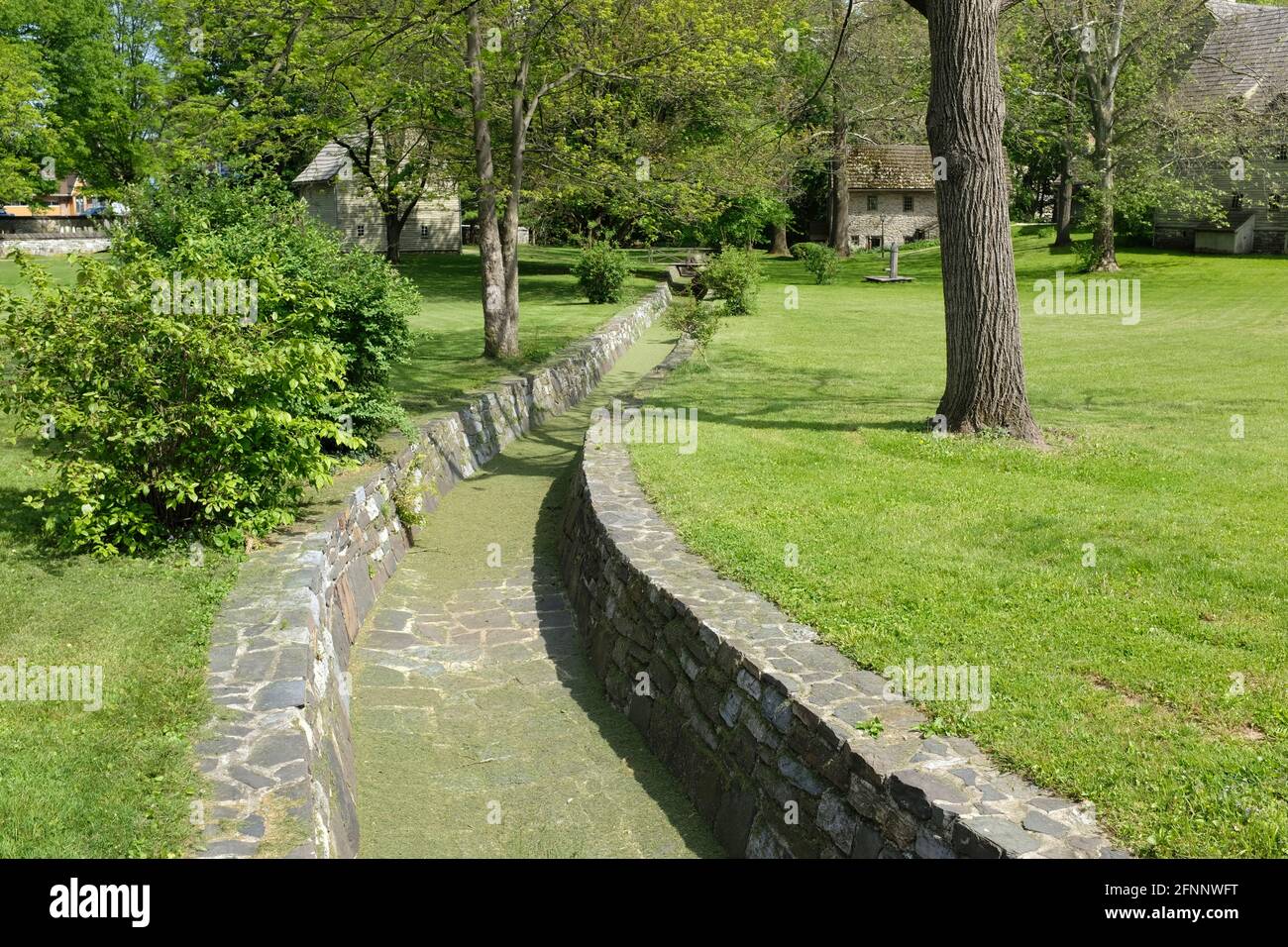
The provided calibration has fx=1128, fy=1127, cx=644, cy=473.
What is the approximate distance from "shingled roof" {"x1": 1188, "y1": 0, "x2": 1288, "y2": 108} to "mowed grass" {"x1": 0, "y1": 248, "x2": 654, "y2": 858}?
4278cm

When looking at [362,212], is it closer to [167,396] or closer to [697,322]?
[697,322]

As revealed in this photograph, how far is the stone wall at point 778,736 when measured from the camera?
514 cm

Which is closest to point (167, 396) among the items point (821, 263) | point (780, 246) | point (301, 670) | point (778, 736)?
point (301, 670)

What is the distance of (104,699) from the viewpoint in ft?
21.5

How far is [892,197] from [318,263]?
46.8 m

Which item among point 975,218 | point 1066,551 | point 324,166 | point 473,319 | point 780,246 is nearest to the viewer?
point 1066,551

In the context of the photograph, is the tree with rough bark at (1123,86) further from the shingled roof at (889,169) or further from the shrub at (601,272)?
the shingled roof at (889,169)

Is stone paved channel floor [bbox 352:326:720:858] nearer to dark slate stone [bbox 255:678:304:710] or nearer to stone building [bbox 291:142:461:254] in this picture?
dark slate stone [bbox 255:678:304:710]

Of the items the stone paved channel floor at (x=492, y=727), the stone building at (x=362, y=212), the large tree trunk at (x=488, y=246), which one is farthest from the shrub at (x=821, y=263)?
the stone paved channel floor at (x=492, y=727)

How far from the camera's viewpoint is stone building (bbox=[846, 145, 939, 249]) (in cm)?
5412

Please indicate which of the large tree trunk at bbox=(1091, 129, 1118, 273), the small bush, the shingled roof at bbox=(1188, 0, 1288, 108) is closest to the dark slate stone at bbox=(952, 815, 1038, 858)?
the large tree trunk at bbox=(1091, 129, 1118, 273)

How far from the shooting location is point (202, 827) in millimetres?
5301

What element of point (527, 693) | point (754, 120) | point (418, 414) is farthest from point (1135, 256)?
point (527, 693)

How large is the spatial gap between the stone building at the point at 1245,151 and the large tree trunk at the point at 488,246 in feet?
90.4
